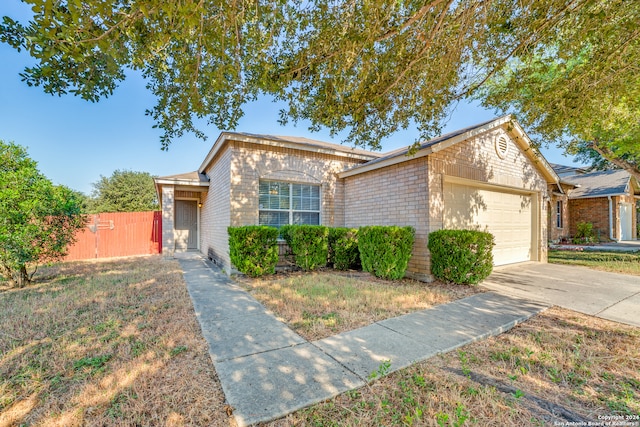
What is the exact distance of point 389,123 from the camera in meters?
5.79

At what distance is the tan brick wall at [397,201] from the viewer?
678 centimetres

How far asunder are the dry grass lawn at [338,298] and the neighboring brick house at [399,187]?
3.68 ft

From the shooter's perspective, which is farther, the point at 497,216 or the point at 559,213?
the point at 559,213

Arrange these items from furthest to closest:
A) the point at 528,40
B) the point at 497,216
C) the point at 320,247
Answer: the point at 497,216 < the point at 320,247 < the point at 528,40

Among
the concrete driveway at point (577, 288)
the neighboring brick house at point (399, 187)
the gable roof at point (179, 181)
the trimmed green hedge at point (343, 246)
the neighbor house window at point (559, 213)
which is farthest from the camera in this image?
the neighbor house window at point (559, 213)

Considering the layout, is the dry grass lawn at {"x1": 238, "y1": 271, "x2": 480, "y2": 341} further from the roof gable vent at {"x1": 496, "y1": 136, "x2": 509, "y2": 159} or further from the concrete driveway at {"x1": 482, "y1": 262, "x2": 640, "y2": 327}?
the roof gable vent at {"x1": 496, "y1": 136, "x2": 509, "y2": 159}

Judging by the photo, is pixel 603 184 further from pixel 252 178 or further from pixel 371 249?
pixel 252 178

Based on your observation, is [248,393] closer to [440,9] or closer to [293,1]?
[293,1]

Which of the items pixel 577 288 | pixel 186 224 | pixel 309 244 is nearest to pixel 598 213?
pixel 577 288

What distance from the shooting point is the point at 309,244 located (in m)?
7.32

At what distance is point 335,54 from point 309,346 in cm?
406

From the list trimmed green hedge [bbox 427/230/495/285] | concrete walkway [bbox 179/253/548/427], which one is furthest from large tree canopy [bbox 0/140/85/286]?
trimmed green hedge [bbox 427/230/495/285]

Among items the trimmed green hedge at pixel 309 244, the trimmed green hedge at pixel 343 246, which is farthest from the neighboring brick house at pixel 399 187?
the trimmed green hedge at pixel 309 244

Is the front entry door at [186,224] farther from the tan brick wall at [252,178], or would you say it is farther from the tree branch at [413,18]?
the tree branch at [413,18]
